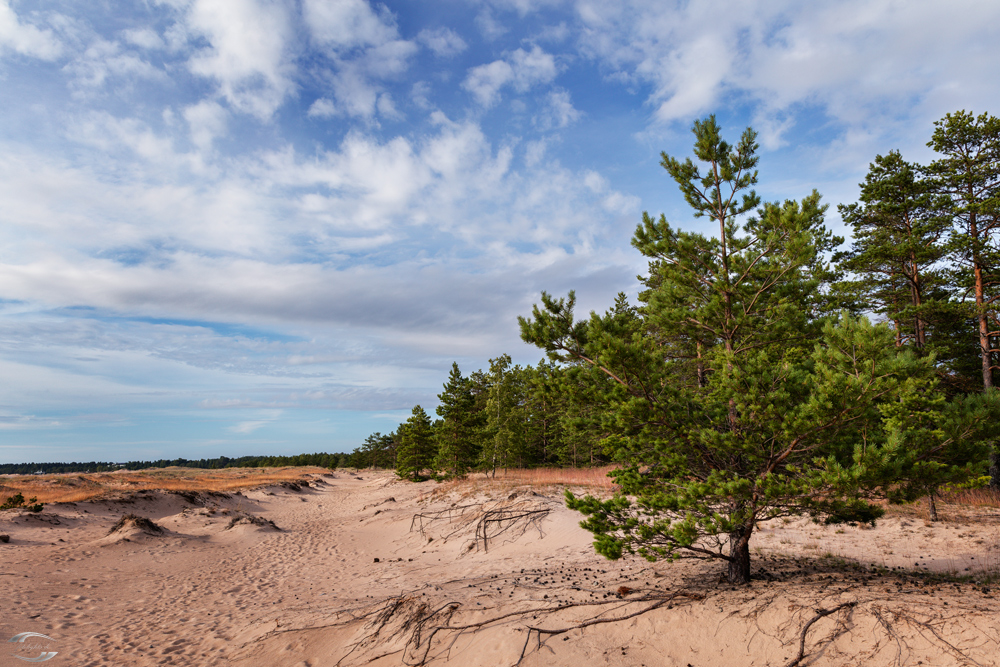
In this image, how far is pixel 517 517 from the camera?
50.1 ft

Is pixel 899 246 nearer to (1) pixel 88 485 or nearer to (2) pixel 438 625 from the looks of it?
(2) pixel 438 625

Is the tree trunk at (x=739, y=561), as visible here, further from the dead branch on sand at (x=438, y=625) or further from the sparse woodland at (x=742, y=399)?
the dead branch on sand at (x=438, y=625)

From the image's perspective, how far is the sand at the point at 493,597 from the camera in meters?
5.74

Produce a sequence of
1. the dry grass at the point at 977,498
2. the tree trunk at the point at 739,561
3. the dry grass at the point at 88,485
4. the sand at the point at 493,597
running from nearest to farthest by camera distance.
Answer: the sand at the point at 493,597 < the tree trunk at the point at 739,561 < the dry grass at the point at 977,498 < the dry grass at the point at 88,485

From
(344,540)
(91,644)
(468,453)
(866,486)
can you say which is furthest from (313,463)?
(866,486)

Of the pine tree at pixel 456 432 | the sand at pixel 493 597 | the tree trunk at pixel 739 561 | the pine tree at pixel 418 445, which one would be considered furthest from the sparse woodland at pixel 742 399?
the pine tree at pixel 418 445

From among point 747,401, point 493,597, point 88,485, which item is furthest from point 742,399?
point 88,485

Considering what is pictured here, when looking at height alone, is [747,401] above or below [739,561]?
above

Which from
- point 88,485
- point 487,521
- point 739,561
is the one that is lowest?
point 88,485

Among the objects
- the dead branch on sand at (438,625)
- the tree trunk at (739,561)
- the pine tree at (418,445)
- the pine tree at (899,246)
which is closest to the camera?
the dead branch on sand at (438,625)

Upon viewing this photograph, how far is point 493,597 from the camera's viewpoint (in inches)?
330

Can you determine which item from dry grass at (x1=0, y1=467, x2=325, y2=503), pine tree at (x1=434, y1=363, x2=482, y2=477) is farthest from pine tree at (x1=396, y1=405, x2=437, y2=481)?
dry grass at (x1=0, y1=467, x2=325, y2=503)

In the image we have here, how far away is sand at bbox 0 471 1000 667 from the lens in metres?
5.74

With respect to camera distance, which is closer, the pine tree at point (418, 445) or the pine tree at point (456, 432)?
the pine tree at point (456, 432)
